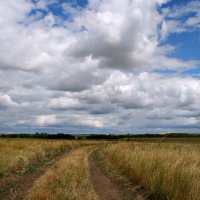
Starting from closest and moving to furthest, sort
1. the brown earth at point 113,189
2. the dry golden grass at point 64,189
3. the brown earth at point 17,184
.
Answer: the dry golden grass at point 64,189 → the brown earth at point 17,184 → the brown earth at point 113,189

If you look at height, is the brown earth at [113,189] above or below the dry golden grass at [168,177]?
below

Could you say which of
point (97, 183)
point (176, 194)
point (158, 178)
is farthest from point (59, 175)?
point (176, 194)

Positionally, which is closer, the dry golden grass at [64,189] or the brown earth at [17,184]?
the dry golden grass at [64,189]

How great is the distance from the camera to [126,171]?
17.2 metres

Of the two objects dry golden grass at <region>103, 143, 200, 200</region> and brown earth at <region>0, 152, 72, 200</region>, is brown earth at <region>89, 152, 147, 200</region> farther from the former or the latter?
brown earth at <region>0, 152, 72, 200</region>

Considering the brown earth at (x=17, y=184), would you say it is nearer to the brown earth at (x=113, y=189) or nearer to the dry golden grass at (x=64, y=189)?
the dry golden grass at (x=64, y=189)

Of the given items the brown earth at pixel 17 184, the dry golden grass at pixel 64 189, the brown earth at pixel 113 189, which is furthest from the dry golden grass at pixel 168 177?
the brown earth at pixel 17 184

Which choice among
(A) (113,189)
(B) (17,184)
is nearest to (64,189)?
(A) (113,189)

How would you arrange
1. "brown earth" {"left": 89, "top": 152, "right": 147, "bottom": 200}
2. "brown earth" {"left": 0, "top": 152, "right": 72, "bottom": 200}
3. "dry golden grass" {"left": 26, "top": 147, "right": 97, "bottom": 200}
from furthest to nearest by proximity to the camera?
"brown earth" {"left": 89, "top": 152, "right": 147, "bottom": 200}
"brown earth" {"left": 0, "top": 152, "right": 72, "bottom": 200}
"dry golden grass" {"left": 26, "top": 147, "right": 97, "bottom": 200}

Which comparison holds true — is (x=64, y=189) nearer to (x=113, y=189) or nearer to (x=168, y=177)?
(x=113, y=189)

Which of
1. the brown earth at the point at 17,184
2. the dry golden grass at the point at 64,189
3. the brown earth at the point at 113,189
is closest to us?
the dry golden grass at the point at 64,189

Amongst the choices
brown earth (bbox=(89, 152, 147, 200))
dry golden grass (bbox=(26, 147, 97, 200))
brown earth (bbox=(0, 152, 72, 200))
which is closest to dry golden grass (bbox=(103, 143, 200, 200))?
brown earth (bbox=(89, 152, 147, 200))

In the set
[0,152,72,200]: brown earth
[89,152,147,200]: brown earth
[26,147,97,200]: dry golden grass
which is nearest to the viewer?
[26,147,97,200]: dry golden grass

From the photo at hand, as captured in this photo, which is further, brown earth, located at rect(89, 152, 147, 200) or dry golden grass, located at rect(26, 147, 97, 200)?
brown earth, located at rect(89, 152, 147, 200)
